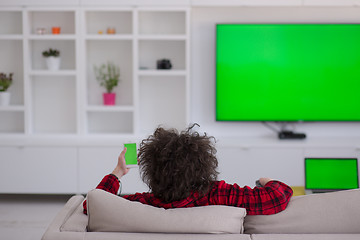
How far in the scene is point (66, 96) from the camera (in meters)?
4.85

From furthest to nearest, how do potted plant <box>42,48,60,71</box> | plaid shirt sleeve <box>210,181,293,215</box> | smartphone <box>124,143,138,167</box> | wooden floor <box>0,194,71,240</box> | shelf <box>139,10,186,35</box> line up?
shelf <box>139,10,186,35</box>, potted plant <box>42,48,60,71</box>, wooden floor <box>0,194,71,240</box>, smartphone <box>124,143,138,167</box>, plaid shirt sleeve <box>210,181,293,215</box>

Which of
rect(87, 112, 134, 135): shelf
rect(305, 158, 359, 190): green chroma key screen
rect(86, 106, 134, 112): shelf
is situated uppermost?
rect(86, 106, 134, 112): shelf

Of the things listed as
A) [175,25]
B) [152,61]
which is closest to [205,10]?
[175,25]

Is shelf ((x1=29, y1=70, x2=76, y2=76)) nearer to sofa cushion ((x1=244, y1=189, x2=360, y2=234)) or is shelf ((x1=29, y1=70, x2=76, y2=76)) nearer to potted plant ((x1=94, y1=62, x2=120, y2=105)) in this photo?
potted plant ((x1=94, y1=62, x2=120, y2=105))

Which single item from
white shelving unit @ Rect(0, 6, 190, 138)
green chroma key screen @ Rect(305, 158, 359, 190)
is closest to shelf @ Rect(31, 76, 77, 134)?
white shelving unit @ Rect(0, 6, 190, 138)

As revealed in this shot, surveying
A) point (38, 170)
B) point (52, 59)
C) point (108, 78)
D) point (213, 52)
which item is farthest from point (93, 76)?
point (213, 52)

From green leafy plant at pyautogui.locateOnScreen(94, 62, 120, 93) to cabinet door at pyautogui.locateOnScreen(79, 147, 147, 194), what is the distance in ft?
2.08

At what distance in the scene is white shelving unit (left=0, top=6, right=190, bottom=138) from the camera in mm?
4727

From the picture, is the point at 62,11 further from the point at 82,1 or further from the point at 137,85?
the point at 137,85

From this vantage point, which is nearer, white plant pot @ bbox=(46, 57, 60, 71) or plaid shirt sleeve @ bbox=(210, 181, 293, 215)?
plaid shirt sleeve @ bbox=(210, 181, 293, 215)

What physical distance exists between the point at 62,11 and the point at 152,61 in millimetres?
995

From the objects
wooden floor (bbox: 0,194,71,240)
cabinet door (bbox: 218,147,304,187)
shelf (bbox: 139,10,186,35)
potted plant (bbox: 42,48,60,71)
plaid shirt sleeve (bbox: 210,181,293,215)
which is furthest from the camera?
shelf (bbox: 139,10,186,35)

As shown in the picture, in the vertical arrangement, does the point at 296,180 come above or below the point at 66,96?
below

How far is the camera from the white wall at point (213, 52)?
15.3ft
